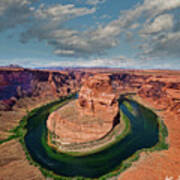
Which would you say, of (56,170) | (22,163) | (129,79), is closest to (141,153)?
(56,170)

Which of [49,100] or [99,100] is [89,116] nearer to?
[99,100]

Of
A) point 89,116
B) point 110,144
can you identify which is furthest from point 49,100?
point 110,144

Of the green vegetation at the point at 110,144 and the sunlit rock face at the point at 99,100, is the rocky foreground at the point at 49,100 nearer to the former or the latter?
the green vegetation at the point at 110,144

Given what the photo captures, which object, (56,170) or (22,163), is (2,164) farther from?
(56,170)

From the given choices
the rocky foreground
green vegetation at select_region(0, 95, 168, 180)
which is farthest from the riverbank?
the rocky foreground

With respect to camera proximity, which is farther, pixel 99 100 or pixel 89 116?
pixel 99 100
